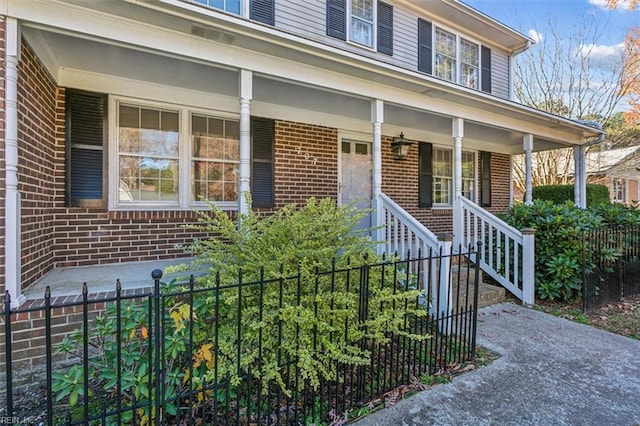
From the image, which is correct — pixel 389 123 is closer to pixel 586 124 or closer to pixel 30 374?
pixel 586 124

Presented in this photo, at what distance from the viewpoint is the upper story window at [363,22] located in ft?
21.5

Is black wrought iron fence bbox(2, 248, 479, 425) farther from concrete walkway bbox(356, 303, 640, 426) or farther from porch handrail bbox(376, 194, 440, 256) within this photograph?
porch handrail bbox(376, 194, 440, 256)

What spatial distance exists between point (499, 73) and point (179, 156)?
8.50 m

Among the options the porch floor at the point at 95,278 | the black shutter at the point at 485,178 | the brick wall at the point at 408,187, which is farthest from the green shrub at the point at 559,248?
the porch floor at the point at 95,278

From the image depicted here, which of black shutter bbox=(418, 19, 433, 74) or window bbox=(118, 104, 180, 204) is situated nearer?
window bbox=(118, 104, 180, 204)

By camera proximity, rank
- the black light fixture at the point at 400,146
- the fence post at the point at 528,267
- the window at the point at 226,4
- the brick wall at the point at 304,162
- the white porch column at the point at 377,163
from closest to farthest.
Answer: the fence post at the point at 528,267, the white porch column at the point at 377,163, the window at the point at 226,4, the brick wall at the point at 304,162, the black light fixture at the point at 400,146

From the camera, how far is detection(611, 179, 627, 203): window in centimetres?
2063

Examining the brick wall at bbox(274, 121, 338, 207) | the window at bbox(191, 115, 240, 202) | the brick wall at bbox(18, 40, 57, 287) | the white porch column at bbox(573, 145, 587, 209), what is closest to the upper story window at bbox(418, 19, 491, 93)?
the white porch column at bbox(573, 145, 587, 209)

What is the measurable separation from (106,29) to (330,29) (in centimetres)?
417

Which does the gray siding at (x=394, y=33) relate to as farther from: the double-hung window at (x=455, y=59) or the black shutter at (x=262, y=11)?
the double-hung window at (x=455, y=59)

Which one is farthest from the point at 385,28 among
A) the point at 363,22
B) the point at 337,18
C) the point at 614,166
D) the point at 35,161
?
the point at 614,166

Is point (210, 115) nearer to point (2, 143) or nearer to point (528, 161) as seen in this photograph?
point (2, 143)

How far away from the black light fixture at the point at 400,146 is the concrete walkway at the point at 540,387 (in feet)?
13.6

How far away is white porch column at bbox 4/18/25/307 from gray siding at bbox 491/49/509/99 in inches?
375
